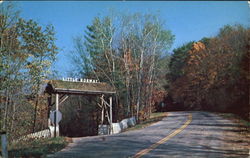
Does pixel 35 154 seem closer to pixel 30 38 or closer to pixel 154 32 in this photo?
pixel 30 38

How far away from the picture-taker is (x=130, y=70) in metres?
30.9

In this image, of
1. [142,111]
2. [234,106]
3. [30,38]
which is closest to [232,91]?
[234,106]

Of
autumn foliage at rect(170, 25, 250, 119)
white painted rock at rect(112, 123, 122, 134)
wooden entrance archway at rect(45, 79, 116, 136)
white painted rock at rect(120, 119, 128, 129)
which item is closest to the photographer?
wooden entrance archway at rect(45, 79, 116, 136)

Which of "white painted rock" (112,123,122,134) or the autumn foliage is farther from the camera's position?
the autumn foliage

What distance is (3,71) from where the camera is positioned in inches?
504

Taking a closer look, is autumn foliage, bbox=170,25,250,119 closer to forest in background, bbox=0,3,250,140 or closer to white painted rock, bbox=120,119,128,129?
forest in background, bbox=0,3,250,140

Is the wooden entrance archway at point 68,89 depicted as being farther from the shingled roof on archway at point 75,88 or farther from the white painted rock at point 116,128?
the white painted rock at point 116,128

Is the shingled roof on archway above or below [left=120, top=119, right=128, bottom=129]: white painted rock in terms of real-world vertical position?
above

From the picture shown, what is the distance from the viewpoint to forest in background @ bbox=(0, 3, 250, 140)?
538 inches

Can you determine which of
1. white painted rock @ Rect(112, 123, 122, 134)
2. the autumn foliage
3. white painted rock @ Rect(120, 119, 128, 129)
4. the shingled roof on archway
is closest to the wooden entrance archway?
the shingled roof on archway

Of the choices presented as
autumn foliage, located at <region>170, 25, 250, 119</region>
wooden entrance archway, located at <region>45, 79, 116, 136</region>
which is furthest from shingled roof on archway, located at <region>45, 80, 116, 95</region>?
autumn foliage, located at <region>170, 25, 250, 119</region>

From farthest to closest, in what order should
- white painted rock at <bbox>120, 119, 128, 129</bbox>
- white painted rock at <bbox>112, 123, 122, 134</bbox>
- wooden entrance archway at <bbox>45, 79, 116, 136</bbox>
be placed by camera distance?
white painted rock at <bbox>120, 119, 128, 129</bbox>
white painted rock at <bbox>112, 123, 122, 134</bbox>
wooden entrance archway at <bbox>45, 79, 116, 136</bbox>

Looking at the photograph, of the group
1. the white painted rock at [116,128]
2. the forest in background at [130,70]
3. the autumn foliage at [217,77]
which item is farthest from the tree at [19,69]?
the autumn foliage at [217,77]

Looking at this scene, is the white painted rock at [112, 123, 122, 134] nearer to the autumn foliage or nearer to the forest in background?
the forest in background
